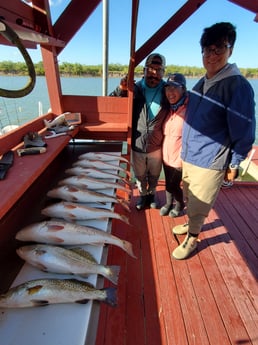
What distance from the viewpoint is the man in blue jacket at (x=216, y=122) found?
5.15 ft

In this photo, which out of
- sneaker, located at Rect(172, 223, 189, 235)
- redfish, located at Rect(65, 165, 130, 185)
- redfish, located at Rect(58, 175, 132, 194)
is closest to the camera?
redfish, located at Rect(58, 175, 132, 194)

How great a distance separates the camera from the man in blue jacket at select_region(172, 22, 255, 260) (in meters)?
1.57

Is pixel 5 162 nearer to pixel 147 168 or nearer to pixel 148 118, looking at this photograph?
pixel 148 118

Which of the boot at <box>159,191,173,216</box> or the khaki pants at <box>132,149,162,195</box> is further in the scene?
the boot at <box>159,191,173,216</box>

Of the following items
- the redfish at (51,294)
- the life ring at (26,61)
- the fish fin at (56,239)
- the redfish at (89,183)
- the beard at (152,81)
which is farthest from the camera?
the beard at (152,81)

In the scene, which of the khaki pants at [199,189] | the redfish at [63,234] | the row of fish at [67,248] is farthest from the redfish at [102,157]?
the redfish at [63,234]

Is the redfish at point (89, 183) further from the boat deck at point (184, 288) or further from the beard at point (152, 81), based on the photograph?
the beard at point (152, 81)

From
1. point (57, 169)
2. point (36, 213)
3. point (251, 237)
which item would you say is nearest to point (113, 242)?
point (36, 213)

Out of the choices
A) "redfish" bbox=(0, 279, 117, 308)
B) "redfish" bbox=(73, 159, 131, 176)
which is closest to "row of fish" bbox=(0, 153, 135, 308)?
"redfish" bbox=(0, 279, 117, 308)

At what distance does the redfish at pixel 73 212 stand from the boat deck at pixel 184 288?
2.66 ft

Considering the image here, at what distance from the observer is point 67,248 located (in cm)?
130

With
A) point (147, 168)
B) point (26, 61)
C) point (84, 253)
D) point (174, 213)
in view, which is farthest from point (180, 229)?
point (26, 61)

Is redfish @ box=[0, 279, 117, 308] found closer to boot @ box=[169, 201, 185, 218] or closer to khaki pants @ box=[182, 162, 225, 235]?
khaki pants @ box=[182, 162, 225, 235]

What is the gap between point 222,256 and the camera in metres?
2.33
